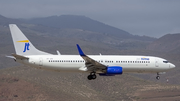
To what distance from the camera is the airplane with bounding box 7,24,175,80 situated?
3219 inches

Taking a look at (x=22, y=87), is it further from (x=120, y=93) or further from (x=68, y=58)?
(x=68, y=58)

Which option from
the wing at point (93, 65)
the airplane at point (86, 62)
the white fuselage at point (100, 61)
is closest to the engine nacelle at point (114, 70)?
the airplane at point (86, 62)

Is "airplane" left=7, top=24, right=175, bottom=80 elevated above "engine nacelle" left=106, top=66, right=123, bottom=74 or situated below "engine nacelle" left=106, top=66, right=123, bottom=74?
above

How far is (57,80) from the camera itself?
146 meters

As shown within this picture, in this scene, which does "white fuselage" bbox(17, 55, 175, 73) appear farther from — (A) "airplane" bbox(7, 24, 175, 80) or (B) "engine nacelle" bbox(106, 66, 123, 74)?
(B) "engine nacelle" bbox(106, 66, 123, 74)

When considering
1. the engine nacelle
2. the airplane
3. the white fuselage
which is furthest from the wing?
the white fuselage

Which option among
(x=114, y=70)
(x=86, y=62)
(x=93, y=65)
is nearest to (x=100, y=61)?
(x=93, y=65)

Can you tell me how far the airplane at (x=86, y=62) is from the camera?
8175 centimetres

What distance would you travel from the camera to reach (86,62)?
3209 inches

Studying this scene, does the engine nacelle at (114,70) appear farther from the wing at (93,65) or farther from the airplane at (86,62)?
the wing at (93,65)

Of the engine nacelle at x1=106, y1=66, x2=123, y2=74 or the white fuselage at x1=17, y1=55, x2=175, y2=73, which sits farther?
the white fuselage at x1=17, y1=55, x2=175, y2=73

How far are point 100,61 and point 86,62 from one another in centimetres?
322

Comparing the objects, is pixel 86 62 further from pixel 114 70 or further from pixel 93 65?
pixel 114 70

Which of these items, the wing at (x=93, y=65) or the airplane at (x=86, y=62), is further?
the airplane at (x=86, y=62)
